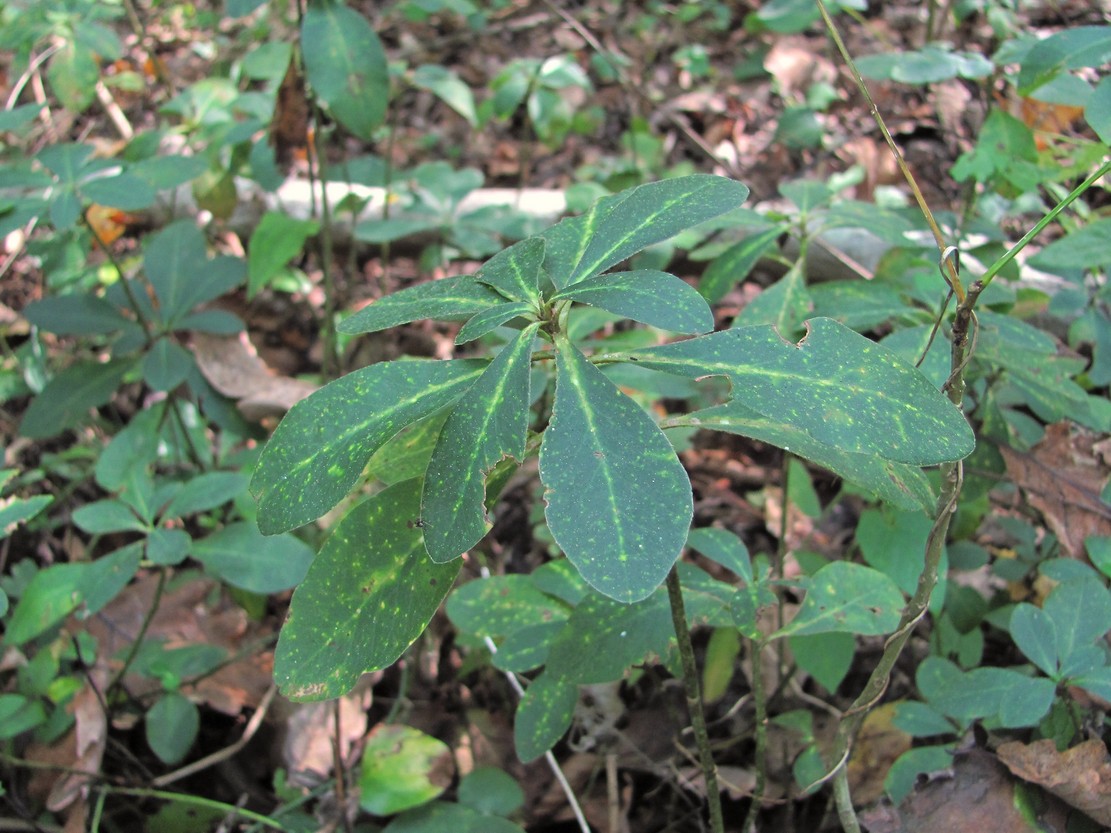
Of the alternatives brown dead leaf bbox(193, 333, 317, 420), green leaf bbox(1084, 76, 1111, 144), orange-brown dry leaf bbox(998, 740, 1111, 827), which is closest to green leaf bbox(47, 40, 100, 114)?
brown dead leaf bbox(193, 333, 317, 420)

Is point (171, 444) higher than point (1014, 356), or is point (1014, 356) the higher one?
point (1014, 356)

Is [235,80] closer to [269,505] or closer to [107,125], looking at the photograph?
[107,125]

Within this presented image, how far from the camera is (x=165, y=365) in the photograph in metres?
2.15

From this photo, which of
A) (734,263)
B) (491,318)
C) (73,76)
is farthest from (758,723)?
(73,76)

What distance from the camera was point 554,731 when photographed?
134 centimetres

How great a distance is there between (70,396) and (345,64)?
3.77ft

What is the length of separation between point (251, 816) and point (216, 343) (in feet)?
5.04

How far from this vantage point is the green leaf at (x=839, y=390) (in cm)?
82

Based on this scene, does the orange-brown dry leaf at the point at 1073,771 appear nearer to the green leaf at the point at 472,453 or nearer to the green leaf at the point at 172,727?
the green leaf at the point at 472,453

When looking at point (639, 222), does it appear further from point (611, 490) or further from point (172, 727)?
point (172, 727)

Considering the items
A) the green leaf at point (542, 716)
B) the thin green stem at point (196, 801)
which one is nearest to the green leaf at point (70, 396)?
the thin green stem at point (196, 801)

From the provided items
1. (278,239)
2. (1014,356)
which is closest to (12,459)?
(278,239)

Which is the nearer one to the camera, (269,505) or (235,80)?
(269,505)

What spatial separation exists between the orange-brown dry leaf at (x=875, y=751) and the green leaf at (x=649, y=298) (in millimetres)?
1136
